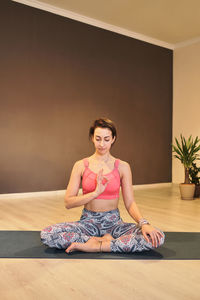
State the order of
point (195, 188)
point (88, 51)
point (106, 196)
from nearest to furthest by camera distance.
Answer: point (106, 196) → point (195, 188) → point (88, 51)

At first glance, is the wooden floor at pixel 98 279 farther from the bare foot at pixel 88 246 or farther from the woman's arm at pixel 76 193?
the woman's arm at pixel 76 193

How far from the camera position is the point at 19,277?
1793 millimetres

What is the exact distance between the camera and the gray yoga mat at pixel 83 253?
2156 millimetres

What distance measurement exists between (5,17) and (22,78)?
0.88 m

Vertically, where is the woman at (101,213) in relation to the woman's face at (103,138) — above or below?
below

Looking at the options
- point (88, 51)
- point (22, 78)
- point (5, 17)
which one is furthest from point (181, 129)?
point (5, 17)

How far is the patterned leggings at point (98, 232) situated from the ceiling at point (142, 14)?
151 inches

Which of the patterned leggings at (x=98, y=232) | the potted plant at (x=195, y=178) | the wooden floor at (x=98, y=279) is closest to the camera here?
the wooden floor at (x=98, y=279)

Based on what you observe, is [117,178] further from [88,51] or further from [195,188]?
[88,51]

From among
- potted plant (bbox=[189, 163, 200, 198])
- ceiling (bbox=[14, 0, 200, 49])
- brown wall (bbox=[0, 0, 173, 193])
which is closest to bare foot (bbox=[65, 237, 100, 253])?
brown wall (bbox=[0, 0, 173, 193])

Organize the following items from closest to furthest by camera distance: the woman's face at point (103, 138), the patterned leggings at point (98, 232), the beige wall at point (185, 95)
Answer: the patterned leggings at point (98, 232), the woman's face at point (103, 138), the beige wall at point (185, 95)

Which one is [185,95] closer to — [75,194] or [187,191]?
[187,191]

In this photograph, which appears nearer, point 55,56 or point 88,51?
point 55,56

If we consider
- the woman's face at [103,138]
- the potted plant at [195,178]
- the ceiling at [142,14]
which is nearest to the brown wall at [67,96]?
the ceiling at [142,14]
